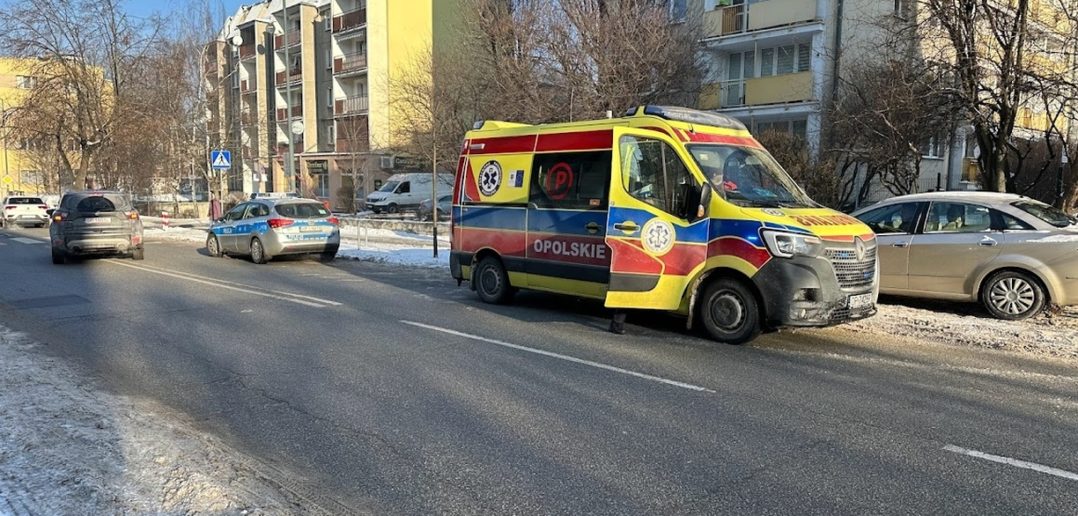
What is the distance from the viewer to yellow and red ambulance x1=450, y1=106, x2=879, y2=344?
7.46m

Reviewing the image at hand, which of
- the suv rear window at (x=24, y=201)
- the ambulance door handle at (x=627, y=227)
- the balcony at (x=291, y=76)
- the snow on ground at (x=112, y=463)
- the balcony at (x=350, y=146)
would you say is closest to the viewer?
the snow on ground at (x=112, y=463)

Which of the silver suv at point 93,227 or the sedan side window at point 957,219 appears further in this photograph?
the silver suv at point 93,227

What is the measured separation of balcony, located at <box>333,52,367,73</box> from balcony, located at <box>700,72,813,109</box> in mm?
27317

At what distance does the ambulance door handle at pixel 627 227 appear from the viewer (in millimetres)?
8242

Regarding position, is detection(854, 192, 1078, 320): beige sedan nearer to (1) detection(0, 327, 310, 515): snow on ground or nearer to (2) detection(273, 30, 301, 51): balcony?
(1) detection(0, 327, 310, 515): snow on ground

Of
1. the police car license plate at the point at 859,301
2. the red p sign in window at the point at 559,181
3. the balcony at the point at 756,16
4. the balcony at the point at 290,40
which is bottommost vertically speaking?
the police car license plate at the point at 859,301

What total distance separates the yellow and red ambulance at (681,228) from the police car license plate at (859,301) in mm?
19

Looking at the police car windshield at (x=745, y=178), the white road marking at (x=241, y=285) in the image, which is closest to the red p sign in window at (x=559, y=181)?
the police car windshield at (x=745, y=178)

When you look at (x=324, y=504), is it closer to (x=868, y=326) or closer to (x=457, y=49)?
(x=868, y=326)

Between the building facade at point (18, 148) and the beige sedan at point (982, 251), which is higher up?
the building facade at point (18, 148)

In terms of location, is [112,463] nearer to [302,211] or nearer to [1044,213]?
[1044,213]

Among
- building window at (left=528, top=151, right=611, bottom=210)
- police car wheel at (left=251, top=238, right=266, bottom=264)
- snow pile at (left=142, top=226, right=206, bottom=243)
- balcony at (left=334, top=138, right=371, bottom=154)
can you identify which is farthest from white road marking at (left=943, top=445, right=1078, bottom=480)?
balcony at (left=334, top=138, right=371, bottom=154)

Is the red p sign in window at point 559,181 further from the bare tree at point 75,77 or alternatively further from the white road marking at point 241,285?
the bare tree at point 75,77

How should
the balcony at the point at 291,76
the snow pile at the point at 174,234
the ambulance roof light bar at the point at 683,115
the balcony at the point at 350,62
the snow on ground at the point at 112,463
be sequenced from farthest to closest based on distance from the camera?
the balcony at the point at 291,76 → the balcony at the point at 350,62 → the snow pile at the point at 174,234 → the ambulance roof light bar at the point at 683,115 → the snow on ground at the point at 112,463
